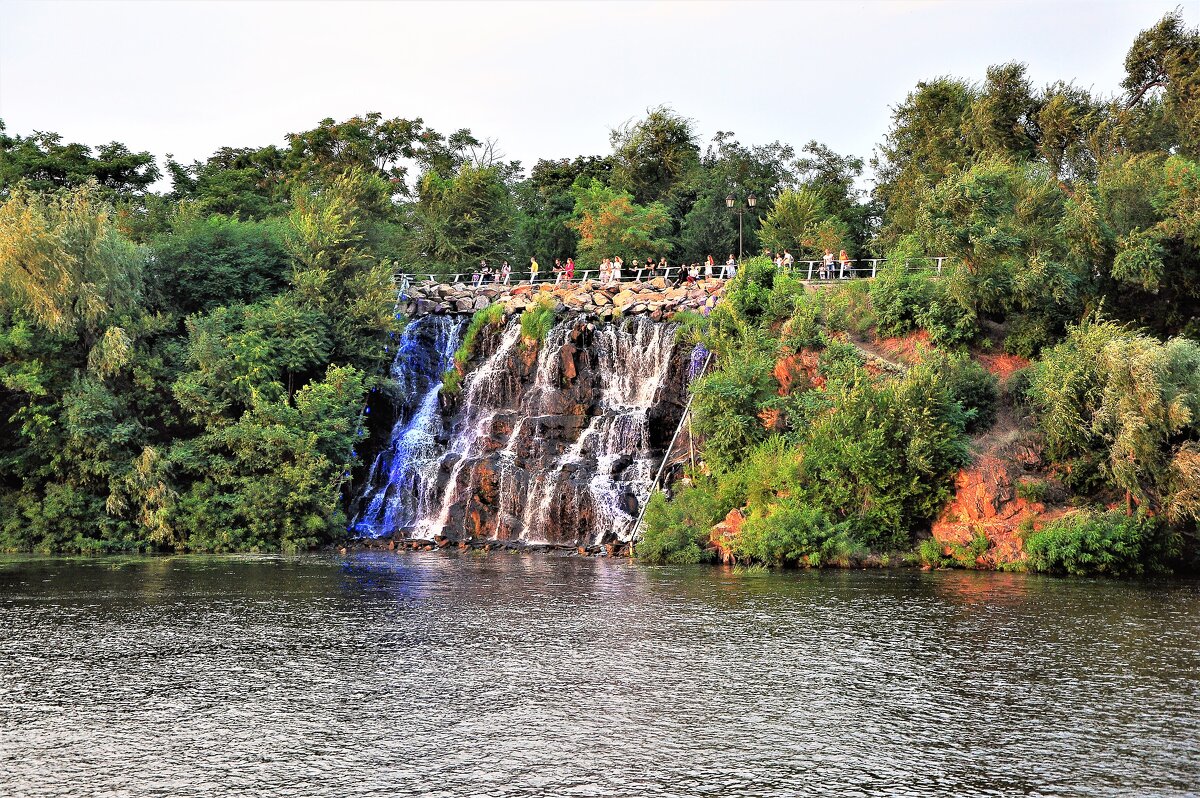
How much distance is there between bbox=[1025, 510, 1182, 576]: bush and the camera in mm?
35344

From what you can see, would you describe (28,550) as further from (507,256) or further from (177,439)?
(507,256)

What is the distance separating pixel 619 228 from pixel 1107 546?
5023 cm

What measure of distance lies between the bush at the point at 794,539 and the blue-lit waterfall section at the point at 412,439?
1553 centimetres

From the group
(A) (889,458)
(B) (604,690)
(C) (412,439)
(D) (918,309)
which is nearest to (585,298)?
(C) (412,439)

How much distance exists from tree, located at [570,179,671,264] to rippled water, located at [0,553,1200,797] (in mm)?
48853

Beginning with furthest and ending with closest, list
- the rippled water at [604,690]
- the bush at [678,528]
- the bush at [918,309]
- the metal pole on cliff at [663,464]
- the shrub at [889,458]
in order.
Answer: the bush at [918,309] → the metal pole on cliff at [663,464] → the bush at [678,528] → the shrub at [889,458] → the rippled water at [604,690]

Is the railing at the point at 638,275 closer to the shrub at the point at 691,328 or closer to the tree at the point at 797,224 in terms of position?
the tree at the point at 797,224

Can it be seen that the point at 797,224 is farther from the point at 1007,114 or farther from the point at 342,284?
the point at 342,284

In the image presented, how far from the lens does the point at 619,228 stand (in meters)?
80.9

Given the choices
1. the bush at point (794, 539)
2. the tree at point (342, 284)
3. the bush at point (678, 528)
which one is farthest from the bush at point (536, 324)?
the bush at point (794, 539)

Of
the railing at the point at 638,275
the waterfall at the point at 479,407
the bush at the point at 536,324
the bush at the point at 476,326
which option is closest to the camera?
the waterfall at the point at 479,407

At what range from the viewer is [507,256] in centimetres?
8194

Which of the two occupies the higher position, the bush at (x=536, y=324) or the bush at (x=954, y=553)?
the bush at (x=536, y=324)

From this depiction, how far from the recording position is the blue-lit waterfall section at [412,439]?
162 feet
